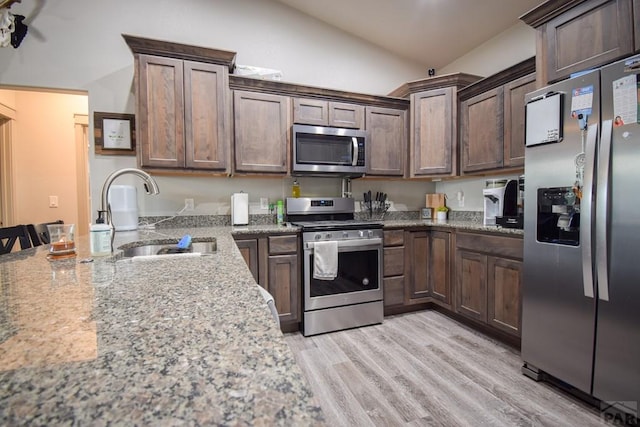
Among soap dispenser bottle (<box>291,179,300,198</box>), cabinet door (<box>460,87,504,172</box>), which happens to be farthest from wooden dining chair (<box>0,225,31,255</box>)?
cabinet door (<box>460,87,504,172</box>)

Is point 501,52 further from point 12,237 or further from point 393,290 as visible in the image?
point 12,237

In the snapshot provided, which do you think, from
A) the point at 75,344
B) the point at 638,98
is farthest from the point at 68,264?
the point at 638,98

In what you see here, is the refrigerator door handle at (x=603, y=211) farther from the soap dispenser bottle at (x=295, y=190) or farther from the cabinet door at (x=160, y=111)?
the cabinet door at (x=160, y=111)

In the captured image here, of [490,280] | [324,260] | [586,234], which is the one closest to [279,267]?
[324,260]

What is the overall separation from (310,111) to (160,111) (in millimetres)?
1282

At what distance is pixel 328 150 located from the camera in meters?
2.77

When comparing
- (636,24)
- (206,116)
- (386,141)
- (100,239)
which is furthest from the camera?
(386,141)

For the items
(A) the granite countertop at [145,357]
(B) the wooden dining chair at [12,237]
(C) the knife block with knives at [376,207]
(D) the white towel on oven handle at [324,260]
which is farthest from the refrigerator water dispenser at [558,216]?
(B) the wooden dining chair at [12,237]

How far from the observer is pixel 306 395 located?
0.35m

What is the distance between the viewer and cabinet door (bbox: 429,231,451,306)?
2713 mm

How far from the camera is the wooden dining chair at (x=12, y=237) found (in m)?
1.51

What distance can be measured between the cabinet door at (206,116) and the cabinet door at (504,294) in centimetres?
237

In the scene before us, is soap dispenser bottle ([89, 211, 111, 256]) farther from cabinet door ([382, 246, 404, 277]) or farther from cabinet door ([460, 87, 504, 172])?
cabinet door ([460, 87, 504, 172])

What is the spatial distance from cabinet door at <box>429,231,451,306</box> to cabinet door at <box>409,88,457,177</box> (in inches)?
27.0
